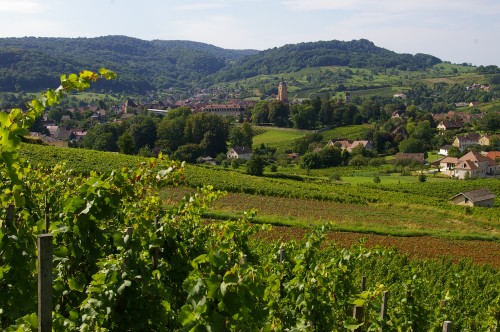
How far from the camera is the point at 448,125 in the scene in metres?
100

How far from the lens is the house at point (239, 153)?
72.7m

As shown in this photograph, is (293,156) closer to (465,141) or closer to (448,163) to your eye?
(448,163)

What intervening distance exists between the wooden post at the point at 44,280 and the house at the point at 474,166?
6695 cm

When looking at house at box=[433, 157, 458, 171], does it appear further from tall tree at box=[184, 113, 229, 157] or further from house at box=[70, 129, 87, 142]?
house at box=[70, 129, 87, 142]

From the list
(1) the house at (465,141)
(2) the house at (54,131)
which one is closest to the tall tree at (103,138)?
(2) the house at (54,131)

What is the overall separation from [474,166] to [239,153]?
31721 mm

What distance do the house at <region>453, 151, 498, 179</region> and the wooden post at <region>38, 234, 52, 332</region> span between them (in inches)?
2636

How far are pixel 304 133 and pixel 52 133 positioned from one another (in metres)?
49.5

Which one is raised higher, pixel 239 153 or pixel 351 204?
pixel 351 204

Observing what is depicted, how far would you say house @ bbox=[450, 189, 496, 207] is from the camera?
45156 mm

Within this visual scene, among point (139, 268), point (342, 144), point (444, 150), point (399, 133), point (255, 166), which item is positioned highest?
point (139, 268)

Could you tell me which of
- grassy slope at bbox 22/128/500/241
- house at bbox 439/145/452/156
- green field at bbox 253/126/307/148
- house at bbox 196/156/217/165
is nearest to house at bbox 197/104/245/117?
green field at bbox 253/126/307/148

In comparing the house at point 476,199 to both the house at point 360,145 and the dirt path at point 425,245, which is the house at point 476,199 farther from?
the house at point 360,145

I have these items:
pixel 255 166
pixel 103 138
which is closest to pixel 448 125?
pixel 255 166
